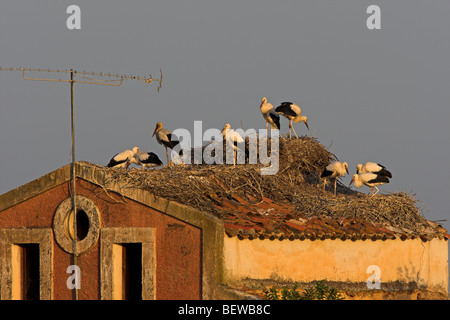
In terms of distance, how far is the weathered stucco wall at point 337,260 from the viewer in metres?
18.1

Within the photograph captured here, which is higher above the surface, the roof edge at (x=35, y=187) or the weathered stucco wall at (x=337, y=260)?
the roof edge at (x=35, y=187)

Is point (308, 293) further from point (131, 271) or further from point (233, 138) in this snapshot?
point (233, 138)

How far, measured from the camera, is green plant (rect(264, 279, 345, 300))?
1766 centimetres

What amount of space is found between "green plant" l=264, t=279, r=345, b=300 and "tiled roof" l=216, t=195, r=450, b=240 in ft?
3.52

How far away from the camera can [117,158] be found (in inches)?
914

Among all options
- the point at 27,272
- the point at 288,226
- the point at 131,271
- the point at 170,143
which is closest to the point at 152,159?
the point at 170,143

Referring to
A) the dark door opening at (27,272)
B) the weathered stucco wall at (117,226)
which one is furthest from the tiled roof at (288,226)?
the dark door opening at (27,272)

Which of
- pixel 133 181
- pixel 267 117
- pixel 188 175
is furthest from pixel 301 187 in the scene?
pixel 133 181

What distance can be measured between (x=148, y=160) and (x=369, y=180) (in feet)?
18.0

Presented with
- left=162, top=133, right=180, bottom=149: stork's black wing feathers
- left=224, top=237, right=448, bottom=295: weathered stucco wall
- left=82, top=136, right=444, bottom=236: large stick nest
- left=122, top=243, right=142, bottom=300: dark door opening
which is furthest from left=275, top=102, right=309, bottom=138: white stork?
left=122, top=243, right=142, bottom=300: dark door opening

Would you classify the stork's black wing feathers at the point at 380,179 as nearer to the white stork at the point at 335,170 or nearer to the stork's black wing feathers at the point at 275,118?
the white stork at the point at 335,170

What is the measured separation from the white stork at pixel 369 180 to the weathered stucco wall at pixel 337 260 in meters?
2.91
